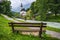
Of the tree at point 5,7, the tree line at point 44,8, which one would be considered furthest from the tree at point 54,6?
the tree at point 5,7

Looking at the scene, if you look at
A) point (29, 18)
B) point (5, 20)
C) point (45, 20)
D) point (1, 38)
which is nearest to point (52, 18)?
point (45, 20)

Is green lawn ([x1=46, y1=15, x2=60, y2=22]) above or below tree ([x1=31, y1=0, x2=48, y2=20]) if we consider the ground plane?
below

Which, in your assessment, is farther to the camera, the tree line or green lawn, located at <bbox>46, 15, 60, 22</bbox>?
the tree line

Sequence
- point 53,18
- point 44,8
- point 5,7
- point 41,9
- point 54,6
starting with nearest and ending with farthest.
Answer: point 5,7 < point 53,18 < point 54,6 < point 41,9 < point 44,8

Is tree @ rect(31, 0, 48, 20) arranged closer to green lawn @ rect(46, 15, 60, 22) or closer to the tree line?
the tree line

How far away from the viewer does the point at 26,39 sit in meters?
6.72

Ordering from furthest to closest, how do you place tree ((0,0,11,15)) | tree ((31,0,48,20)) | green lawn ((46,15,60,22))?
1. tree ((31,0,48,20))
2. green lawn ((46,15,60,22))
3. tree ((0,0,11,15))

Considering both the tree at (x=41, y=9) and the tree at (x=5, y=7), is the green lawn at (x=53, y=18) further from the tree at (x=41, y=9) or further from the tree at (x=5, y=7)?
the tree at (x=5, y=7)

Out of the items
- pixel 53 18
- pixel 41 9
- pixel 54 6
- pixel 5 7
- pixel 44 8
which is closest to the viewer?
pixel 5 7

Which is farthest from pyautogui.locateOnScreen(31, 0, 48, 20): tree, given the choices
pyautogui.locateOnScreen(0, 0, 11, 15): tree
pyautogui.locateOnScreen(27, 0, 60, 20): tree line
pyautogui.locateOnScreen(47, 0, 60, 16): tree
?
pyautogui.locateOnScreen(0, 0, 11, 15): tree

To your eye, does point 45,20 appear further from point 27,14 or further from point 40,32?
point 40,32

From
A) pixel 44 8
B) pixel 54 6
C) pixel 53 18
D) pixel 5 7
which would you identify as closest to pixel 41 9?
pixel 44 8

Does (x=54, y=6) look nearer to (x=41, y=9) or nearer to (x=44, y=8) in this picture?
(x=44, y=8)

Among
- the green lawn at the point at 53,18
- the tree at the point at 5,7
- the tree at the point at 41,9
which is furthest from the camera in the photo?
the tree at the point at 41,9
